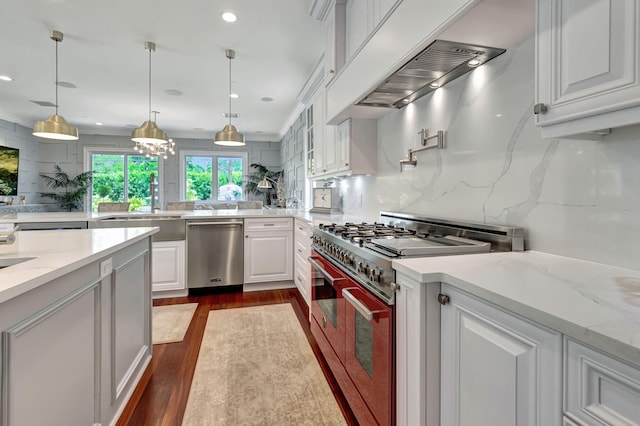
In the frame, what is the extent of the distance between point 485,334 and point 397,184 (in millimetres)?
1677

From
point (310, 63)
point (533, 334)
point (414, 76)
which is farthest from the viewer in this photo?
point (310, 63)

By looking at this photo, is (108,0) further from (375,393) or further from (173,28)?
(375,393)

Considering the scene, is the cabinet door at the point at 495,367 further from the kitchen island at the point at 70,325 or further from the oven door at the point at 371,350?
the kitchen island at the point at 70,325

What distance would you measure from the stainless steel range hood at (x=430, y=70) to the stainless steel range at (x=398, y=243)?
0.80 m

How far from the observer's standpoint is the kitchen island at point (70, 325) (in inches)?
35.7

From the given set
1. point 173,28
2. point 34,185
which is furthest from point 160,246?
point 34,185

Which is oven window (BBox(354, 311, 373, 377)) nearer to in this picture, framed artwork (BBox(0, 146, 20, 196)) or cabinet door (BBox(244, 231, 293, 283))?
cabinet door (BBox(244, 231, 293, 283))

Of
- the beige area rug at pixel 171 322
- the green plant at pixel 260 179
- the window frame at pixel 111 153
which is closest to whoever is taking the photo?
the beige area rug at pixel 171 322

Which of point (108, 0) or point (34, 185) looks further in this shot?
point (34, 185)

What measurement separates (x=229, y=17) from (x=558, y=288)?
3341mm

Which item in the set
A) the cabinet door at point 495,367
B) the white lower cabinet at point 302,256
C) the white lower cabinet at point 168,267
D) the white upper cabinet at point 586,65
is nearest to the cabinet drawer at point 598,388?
the cabinet door at point 495,367

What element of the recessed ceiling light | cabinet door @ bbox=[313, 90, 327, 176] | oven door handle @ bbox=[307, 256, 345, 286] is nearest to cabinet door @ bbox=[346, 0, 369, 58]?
cabinet door @ bbox=[313, 90, 327, 176]

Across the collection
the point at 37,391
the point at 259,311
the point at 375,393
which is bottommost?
the point at 259,311

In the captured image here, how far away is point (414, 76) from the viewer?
177cm
